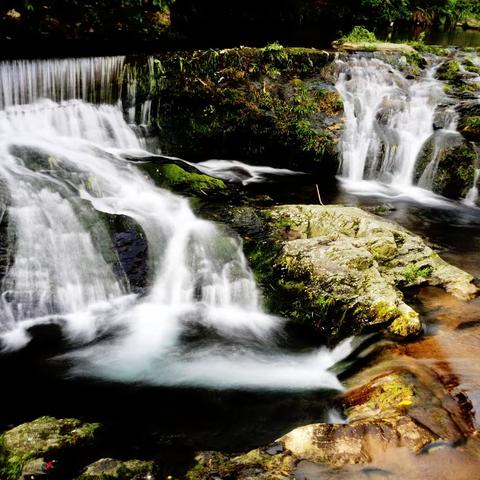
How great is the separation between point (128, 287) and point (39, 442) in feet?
8.98

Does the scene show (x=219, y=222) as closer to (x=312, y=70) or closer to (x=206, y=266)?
(x=206, y=266)

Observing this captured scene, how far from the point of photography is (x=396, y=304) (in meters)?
5.11

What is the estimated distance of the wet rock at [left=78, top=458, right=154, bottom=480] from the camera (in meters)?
3.27

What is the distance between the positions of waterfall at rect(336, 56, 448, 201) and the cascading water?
490 cm

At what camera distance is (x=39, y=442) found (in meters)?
3.64

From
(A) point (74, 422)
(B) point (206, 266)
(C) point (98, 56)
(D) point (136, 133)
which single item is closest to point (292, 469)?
(A) point (74, 422)

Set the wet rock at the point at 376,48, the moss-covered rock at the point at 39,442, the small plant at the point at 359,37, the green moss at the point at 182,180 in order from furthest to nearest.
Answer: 1. the small plant at the point at 359,37
2. the wet rock at the point at 376,48
3. the green moss at the point at 182,180
4. the moss-covered rock at the point at 39,442

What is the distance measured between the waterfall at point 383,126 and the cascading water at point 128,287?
4899 mm

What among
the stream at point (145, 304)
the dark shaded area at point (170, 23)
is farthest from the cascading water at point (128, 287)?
the dark shaded area at point (170, 23)

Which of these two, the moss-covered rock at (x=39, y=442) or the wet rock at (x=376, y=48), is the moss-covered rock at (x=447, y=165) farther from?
the moss-covered rock at (x=39, y=442)

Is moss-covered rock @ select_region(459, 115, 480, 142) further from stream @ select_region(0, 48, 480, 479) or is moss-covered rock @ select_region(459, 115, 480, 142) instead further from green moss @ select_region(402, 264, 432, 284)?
green moss @ select_region(402, 264, 432, 284)

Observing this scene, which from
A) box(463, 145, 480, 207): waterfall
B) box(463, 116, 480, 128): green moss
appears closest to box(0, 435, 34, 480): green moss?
box(463, 145, 480, 207): waterfall

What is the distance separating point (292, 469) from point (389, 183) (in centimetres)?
824

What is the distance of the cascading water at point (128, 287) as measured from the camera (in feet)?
17.1
